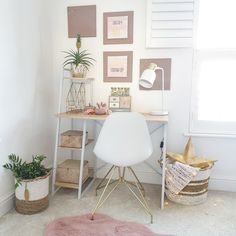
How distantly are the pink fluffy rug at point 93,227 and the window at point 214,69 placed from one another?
4.02 ft

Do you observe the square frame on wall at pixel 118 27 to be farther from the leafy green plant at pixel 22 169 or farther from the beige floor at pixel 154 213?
the beige floor at pixel 154 213

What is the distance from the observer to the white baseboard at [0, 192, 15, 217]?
210 centimetres

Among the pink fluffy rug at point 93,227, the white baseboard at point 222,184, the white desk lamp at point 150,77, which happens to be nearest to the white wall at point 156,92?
the white baseboard at point 222,184

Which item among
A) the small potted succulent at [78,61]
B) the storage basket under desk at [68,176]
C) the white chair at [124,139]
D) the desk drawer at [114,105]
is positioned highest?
the small potted succulent at [78,61]

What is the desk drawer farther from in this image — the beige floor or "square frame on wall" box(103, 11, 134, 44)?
the beige floor

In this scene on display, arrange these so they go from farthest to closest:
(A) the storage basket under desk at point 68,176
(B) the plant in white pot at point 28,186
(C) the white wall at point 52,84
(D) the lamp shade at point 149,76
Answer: (A) the storage basket under desk at point 68,176 < (D) the lamp shade at point 149,76 < (C) the white wall at point 52,84 < (B) the plant in white pot at point 28,186

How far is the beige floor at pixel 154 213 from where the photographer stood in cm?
193

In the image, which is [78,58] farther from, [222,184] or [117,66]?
[222,184]

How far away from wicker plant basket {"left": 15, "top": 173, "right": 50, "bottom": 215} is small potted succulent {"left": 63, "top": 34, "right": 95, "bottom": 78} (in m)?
1.10

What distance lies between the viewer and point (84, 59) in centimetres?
271

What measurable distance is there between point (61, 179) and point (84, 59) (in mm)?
1295

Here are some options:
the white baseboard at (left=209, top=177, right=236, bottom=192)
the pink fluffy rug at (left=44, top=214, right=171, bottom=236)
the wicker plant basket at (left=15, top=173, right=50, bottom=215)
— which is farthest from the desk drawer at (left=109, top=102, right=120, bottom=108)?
the white baseboard at (left=209, top=177, right=236, bottom=192)

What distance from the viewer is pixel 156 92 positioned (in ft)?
8.78

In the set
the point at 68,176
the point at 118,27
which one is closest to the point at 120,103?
the point at 118,27
